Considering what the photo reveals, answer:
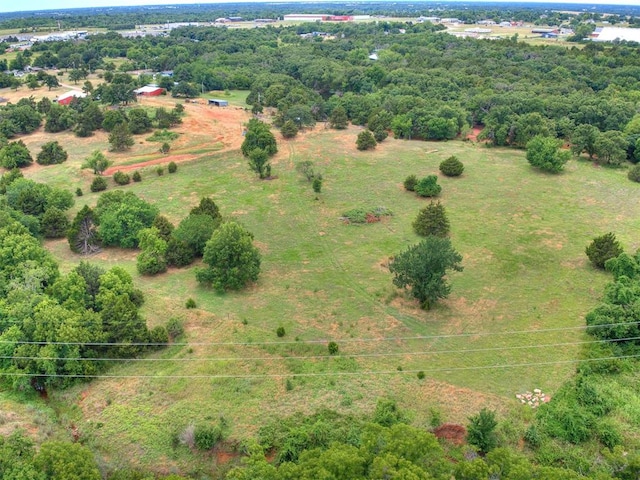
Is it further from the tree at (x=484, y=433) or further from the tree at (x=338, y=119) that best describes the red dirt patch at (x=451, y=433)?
the tree at (x=338, y=119)

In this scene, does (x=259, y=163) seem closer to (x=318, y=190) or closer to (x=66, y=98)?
(x=318, y=190)

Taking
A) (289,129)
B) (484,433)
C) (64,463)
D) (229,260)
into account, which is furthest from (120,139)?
(484,433)

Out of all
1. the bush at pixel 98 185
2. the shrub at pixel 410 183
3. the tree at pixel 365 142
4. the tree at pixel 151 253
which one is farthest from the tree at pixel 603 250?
the bush at pixel 98 185

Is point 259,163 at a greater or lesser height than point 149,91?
lesser

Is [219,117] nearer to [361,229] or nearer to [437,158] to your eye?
[437,158]

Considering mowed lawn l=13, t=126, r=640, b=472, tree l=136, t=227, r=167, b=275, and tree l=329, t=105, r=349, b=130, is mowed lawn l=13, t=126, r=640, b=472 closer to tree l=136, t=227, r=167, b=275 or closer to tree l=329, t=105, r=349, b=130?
tree l=136, t=227, r=167, b=275

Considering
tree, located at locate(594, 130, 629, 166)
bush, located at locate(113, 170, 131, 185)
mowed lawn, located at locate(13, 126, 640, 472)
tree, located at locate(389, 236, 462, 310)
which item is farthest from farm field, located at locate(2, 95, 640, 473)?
tree, located at locate(594, 130, 629, 166)
